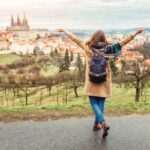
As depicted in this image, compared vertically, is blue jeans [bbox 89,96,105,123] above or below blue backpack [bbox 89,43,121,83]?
below

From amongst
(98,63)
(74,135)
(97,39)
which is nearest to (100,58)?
(98,63)

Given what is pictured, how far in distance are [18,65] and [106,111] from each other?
101 metres

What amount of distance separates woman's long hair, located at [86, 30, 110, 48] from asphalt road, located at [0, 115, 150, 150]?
169cm

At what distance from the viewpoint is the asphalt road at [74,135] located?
Answer: 6.29 metres

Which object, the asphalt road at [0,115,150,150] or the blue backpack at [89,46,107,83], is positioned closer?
the asphalt road at [0,115,150,150]

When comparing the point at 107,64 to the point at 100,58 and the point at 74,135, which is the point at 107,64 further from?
the point at 74,135

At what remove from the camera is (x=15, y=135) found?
23.0 ft

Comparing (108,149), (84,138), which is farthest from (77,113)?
(108,149)

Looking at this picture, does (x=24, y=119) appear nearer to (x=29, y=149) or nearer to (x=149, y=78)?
(x=29, y=149)

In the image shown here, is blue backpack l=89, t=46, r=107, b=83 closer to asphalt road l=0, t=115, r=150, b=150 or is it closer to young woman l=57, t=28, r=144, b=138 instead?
young woman l=57, t=28, r=144, b=138

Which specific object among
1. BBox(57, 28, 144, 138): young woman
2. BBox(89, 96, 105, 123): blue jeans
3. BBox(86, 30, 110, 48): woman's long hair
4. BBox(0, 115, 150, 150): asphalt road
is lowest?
BBox(0, 115, 150, 150): asphalt road

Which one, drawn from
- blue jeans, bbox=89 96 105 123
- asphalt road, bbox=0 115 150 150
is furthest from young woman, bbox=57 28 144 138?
asphalt road, bbox=0 115 150 150

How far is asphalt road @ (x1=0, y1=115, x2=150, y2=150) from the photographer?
6285 mm

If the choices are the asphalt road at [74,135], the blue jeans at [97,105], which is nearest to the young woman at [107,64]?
the blue jeans at [97,105]
